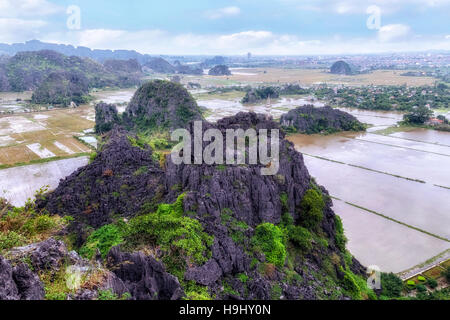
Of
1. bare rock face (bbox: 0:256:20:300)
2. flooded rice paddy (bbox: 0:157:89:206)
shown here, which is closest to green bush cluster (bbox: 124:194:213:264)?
bare rock face (bbox: 0:256:20:300)

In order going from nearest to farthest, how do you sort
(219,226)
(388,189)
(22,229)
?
(22,229), (219,226), (388,189)

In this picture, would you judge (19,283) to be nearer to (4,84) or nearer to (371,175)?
(371,175)

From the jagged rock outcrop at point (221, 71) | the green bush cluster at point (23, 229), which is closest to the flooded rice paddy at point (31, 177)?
the green bush cluster at point (23, 229)

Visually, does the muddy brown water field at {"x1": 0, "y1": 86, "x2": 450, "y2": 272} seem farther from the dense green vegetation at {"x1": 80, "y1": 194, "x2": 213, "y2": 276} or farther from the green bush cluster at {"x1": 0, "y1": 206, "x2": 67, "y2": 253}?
the green bush cluster at {"x1": 0, "y1": 206, "x2": 67, "y2": 253}

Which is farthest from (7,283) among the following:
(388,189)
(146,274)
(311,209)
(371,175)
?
(371,175)
